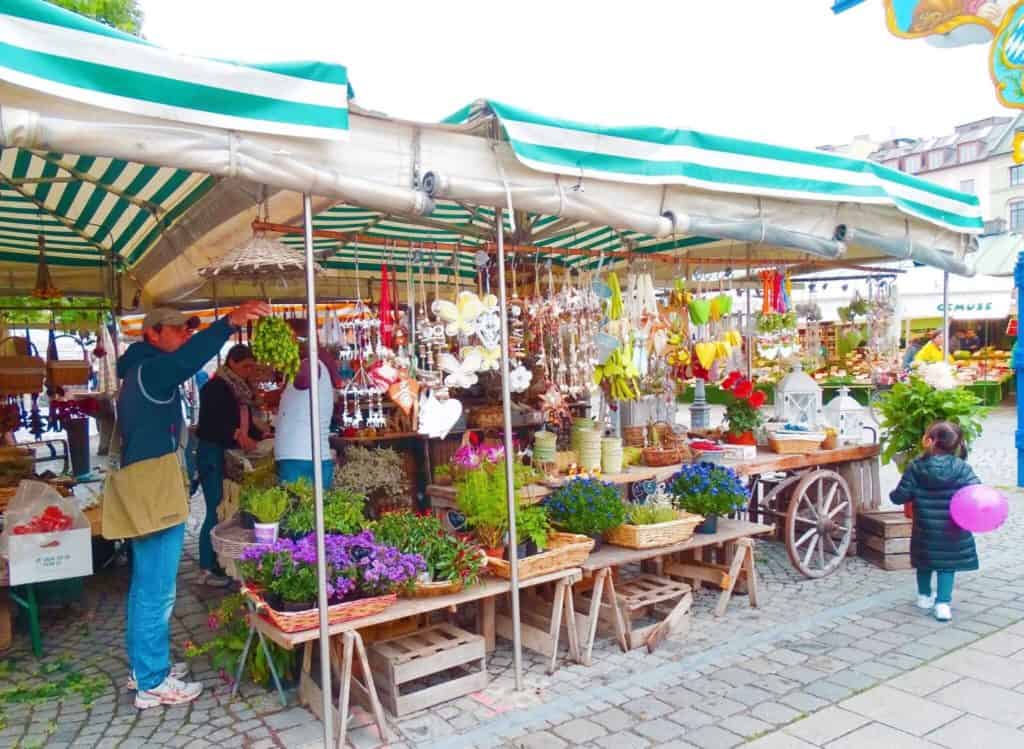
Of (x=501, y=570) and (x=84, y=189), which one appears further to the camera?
(x=84, y=189)

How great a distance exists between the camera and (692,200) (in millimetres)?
4012

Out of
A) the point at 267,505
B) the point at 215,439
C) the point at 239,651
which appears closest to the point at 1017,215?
the point at 215,439

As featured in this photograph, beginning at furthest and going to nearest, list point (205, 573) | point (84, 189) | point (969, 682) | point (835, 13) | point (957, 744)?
point (835, 13) < point (205, 573) < point (84, 189) < point (969, 682) < point (957, 744)

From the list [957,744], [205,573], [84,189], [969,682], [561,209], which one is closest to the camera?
[957,744]

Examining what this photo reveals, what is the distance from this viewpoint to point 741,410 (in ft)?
19.8

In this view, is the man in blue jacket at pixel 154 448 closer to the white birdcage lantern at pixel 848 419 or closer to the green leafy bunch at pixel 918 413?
the green leafy bunch at pixel 918 413

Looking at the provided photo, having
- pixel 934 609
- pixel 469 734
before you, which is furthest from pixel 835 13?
pixel 469 734

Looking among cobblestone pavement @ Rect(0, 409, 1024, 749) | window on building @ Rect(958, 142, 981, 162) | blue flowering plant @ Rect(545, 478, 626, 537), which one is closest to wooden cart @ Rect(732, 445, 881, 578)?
cobblestone pavement @ Rect(0, 409, 1024, 749)

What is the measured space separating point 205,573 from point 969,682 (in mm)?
5064

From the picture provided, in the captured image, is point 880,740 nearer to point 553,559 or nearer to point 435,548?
point 553,559

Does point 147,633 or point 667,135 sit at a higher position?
point 667,135

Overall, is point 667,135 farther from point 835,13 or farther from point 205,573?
point 835,13

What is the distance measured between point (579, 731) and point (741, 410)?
3.32 m

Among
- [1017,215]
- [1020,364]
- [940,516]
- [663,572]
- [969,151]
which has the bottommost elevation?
[663,572]
